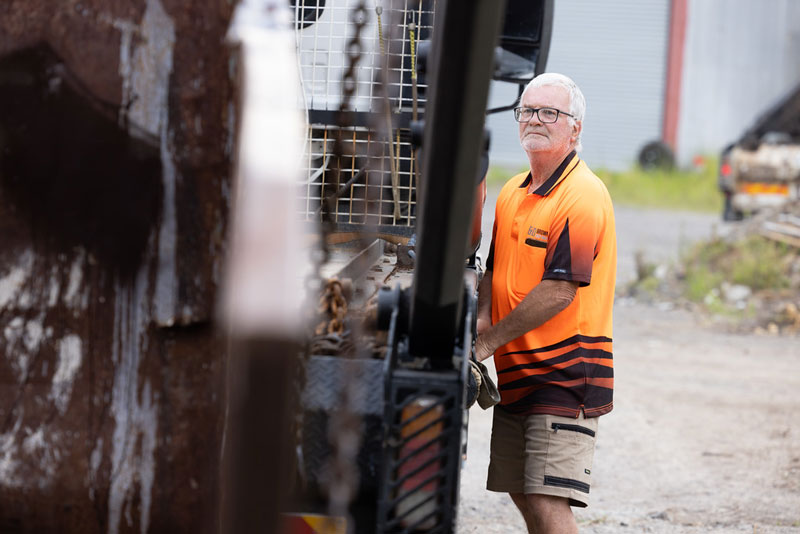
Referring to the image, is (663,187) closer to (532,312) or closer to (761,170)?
(761,170)

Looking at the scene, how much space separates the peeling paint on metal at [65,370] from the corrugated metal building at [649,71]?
19.3m

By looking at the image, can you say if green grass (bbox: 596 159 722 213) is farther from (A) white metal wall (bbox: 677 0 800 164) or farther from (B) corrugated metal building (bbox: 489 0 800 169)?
(A) white metal wall (bbox: 677 0 800 164)

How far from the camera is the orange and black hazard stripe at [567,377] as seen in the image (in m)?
3.11

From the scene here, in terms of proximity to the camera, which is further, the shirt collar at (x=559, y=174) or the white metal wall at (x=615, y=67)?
the white metal wall at (x=615, y=67)

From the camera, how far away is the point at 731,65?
870 inches

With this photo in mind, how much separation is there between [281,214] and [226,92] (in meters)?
0.23

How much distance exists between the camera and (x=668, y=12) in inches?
847

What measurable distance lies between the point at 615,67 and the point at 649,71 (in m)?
0.81

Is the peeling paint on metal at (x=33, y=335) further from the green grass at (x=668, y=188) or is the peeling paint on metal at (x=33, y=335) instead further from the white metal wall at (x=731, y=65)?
the white metal wall at (x=731, y=65)

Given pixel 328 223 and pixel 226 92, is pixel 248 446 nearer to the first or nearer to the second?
pixel 328 223

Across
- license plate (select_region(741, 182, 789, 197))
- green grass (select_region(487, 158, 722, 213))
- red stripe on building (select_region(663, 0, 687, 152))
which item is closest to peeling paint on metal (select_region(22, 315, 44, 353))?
license plate (select_region(741, 182, 789, 197))

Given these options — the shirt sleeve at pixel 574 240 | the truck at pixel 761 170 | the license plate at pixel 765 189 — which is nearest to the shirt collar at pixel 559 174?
the shirt sleeve at pixel 574 240

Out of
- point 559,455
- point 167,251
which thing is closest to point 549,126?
point 559,455

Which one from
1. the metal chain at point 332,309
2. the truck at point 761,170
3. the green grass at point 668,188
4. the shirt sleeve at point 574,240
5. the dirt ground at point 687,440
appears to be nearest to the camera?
the metal chain at point 332,309
